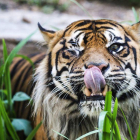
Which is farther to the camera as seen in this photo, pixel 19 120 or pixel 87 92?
pixel 19 120

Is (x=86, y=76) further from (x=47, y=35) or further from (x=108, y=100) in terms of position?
(x=47, y=35)

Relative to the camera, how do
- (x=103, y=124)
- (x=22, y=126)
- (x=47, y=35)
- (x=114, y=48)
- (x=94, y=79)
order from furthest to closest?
(x=22, y=126) → (x=47, y=35) → (x=114, y=48) → (x=94, y=79) → (x=103, y=124)

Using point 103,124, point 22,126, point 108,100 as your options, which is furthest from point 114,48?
point 22,126

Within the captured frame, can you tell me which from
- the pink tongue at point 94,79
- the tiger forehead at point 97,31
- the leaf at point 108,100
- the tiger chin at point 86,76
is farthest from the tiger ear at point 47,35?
the leaf at point 108,100

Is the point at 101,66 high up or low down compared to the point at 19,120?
up

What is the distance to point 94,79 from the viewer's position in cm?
161

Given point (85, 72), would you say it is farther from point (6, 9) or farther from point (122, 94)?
point (6, 9)

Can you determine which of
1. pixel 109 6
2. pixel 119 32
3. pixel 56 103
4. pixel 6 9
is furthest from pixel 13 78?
pixel 109 6

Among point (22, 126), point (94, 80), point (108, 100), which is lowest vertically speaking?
point (22, 126)

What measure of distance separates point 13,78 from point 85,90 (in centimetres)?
168

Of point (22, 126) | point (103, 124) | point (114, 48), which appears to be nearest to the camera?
point (103, 124)

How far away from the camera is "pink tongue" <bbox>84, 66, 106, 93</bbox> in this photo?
5.28ft

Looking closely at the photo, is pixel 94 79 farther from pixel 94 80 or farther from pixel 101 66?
pixel 101 66

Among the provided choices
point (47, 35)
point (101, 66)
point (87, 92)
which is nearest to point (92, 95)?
point (87, 92)
